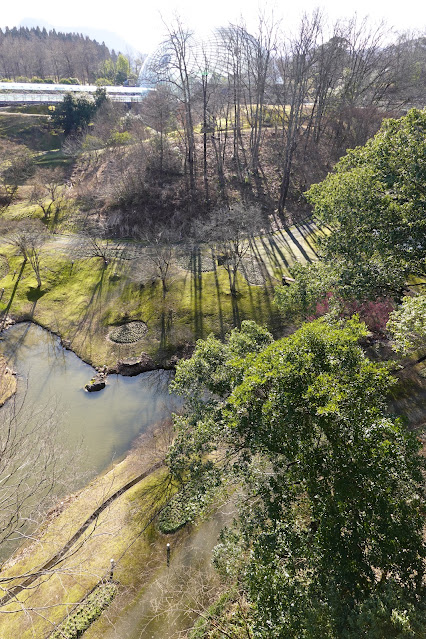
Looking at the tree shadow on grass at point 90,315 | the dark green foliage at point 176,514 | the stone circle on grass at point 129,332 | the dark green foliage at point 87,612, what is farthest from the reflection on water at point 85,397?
the dark green foliage at point 87,612

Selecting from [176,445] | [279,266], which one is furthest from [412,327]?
[279,266]

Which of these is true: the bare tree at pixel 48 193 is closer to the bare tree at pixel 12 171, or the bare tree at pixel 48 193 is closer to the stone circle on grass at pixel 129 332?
the bare tree at pixel 12 171

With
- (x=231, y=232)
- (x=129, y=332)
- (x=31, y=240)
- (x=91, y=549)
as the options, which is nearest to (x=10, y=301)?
(x=31, y=240)

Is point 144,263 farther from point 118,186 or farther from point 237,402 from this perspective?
point 237,402

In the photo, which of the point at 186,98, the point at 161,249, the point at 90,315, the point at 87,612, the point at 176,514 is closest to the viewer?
the point at 87,612

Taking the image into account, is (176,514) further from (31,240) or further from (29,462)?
(31,240)

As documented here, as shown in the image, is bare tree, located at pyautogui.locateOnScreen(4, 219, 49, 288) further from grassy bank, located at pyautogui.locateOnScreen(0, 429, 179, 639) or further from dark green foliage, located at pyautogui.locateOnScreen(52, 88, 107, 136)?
dark green foliage, located at pyautogui.locateOnScreen(52, 88, 107, 136)
